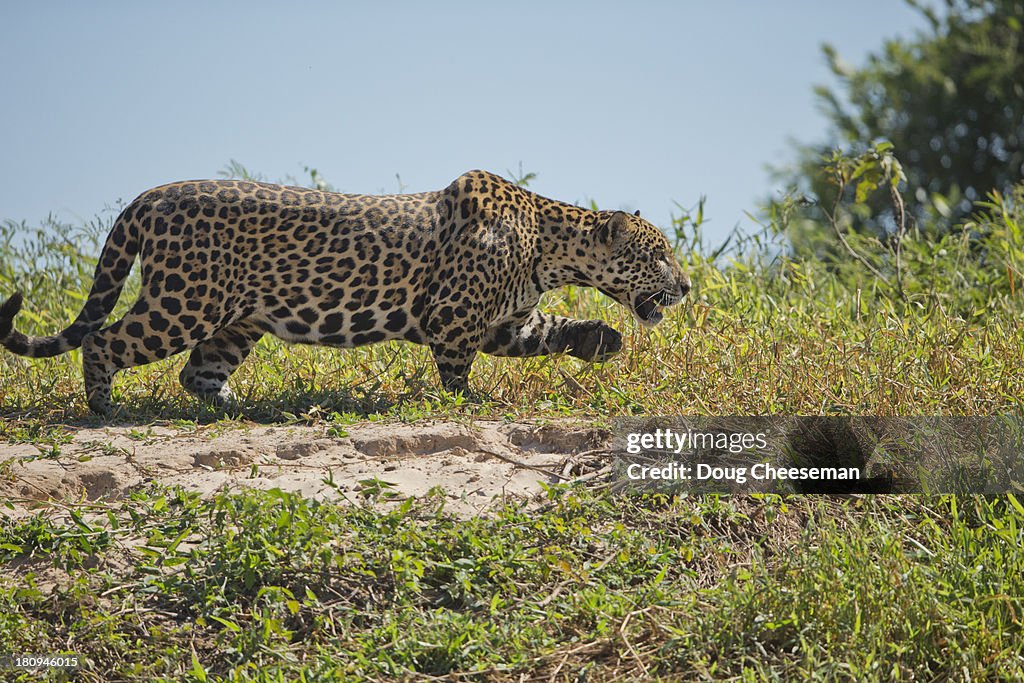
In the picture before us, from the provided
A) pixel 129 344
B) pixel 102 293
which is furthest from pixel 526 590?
pixel 102 293

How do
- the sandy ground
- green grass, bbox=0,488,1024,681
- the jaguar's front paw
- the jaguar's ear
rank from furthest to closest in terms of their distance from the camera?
the jaguar's front paw, the jaguar's ear, the sandy ground, green grass, bbox=0,488,1024,681

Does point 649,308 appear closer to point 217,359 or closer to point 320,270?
point 320,270

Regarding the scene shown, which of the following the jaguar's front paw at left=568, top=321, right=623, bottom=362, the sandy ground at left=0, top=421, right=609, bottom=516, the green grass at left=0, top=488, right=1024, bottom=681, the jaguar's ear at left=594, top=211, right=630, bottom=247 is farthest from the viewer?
the jaguar's front paw at left=568, top=321, right=623, bottom=362

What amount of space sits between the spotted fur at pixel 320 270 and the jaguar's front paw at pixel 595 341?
Answer: 0.10 ft

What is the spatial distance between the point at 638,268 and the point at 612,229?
331 millimetres

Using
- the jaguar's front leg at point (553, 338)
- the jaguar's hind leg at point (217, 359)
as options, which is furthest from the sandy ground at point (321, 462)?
the jaguar's front leg at point (553, 338)

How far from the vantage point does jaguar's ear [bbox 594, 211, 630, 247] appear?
8.02 m

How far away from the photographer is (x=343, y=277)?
24.8 ft

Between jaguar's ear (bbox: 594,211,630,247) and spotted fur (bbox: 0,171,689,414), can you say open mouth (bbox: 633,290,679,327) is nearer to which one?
spotted fur (bbox: 0,171,689,414)

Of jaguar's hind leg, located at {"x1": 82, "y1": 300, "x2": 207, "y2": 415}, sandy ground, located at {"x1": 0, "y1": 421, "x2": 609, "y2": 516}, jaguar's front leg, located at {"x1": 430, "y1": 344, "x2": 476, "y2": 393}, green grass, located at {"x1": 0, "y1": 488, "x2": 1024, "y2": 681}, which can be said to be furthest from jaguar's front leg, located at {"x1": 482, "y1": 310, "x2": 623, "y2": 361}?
green grass, located at {"x1": 0, "y1": 488, "x2": 1024, "y2": 681}

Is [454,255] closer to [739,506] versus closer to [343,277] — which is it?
[343,277]

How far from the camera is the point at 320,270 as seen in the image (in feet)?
24.7

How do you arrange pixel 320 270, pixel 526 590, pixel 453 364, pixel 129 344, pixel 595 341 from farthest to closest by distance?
pixel 595 341 → pixel 453 364 → pixel 320 270 → pixel 129 344 → pixel 526 590

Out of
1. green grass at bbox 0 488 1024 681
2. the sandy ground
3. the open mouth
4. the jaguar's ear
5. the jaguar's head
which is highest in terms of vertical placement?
the jaguar's ear
